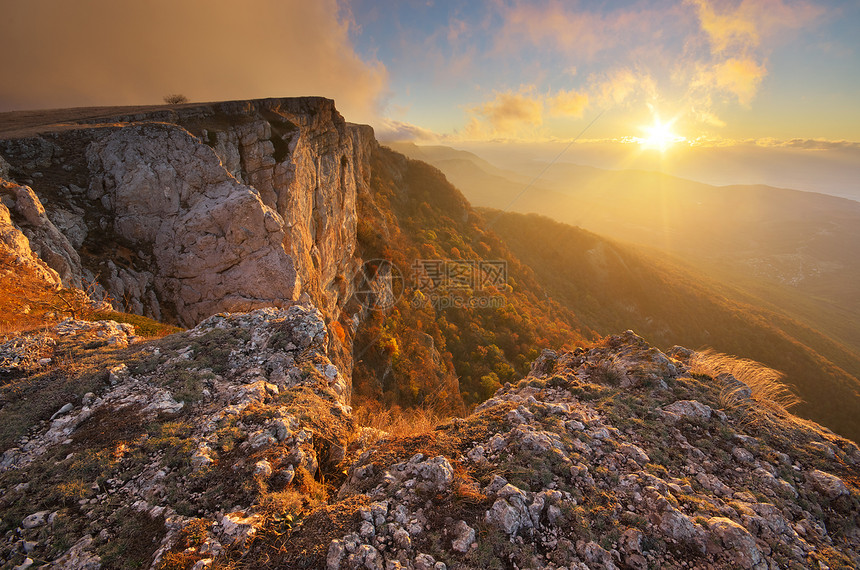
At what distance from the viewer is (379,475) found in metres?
5.34

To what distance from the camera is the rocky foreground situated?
391cm

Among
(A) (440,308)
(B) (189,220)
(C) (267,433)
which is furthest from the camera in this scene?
(A) (440,308)

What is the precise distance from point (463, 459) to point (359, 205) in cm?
3373

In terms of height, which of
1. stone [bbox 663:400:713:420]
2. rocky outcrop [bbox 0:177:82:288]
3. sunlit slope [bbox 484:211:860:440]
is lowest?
sunlit slope [bbox 484:211:860:440]

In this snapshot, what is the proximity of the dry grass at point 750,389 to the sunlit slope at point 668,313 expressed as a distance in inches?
2176

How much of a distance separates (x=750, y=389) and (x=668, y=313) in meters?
70.1

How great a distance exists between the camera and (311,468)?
5.51 m

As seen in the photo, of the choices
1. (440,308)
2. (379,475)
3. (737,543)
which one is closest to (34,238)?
(379,475)

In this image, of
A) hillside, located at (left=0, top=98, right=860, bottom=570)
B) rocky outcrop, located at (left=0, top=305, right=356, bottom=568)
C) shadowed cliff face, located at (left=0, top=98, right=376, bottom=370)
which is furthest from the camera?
shadowed cliff face, located at (left=0, top=98, right=376, bottom=370)

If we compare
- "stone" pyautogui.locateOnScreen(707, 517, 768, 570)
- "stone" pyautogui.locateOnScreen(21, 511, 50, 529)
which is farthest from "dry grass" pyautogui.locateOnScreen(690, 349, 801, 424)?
"stone" pyautogui.locateOnScreen(21, 511, 50, 529)

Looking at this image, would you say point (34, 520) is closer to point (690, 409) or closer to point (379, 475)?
point (379, 475)

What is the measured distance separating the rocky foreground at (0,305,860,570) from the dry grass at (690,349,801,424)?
0.32ft

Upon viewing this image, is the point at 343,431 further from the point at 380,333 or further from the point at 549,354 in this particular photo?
the point at 380,333

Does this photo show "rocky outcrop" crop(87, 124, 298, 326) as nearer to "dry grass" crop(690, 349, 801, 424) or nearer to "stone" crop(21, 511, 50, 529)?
"stone" crop(21, 511, 50, 529)
